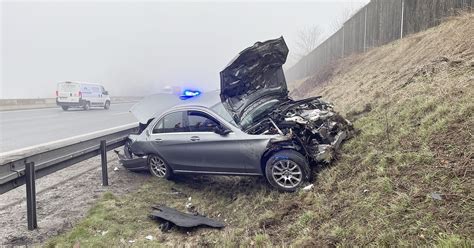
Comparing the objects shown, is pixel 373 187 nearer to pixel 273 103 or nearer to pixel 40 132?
pixel 273 103

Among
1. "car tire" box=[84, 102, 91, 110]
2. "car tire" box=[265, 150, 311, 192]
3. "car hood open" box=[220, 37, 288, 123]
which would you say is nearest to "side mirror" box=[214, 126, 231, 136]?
"car hood open" box=[220, 37, 288, 123]

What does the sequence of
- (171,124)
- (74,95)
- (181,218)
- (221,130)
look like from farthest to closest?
(74,95) → (171,124) → (221,130) → (181,218)

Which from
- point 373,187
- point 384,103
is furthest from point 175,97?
point 373,187

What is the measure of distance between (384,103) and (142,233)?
500 cm

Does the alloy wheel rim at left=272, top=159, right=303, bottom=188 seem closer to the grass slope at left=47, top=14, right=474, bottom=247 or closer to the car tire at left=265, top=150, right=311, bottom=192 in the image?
the car tire at left=265, top=150, right=311, bottom=192

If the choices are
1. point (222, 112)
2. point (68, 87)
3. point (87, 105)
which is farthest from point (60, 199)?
point (87, 105)

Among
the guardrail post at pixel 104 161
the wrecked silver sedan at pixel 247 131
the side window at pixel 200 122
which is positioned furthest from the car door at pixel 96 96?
the side window at pixel 200 122

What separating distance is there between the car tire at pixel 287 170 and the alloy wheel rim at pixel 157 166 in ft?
7.63

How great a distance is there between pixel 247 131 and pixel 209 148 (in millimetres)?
747

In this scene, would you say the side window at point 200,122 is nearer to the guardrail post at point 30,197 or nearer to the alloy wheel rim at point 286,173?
the alloy wheel rim at point 286,173

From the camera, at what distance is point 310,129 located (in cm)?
562

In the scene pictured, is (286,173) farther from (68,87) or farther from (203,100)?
(68,87)

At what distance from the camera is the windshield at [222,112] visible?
6.12 meters

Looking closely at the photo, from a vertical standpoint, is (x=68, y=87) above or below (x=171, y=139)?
above
